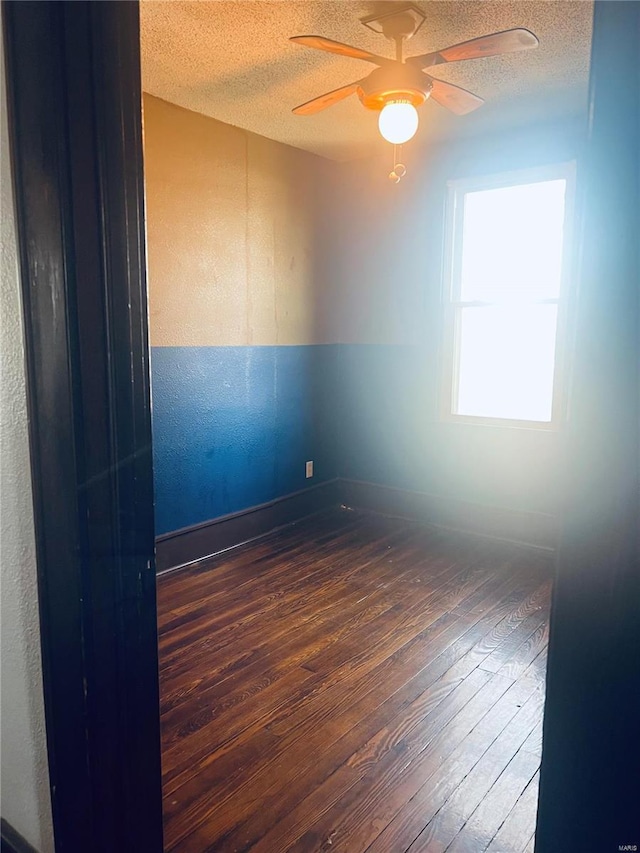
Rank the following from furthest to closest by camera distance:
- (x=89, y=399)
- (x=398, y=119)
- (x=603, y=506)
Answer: (x=398, y=119) → (x=89, y=399) → (x=603, y=506)

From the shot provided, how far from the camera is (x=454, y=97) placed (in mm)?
2623

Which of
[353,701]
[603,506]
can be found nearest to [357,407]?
[353,701]

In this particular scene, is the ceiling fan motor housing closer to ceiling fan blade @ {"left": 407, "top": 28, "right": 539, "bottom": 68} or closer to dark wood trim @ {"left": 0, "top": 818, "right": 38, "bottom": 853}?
ceiling fan blade @ {"left": 407, "top": 28, "right": 539, "bottom": 68}

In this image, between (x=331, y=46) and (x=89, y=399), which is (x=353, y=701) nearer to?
(x=89, y=399)

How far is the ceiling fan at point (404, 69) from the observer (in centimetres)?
210

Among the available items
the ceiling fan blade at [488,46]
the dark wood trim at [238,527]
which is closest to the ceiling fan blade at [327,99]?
the ceiling fan blade at [488,46]

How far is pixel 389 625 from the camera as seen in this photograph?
278 centimetres

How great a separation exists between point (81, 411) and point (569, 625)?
870 mm

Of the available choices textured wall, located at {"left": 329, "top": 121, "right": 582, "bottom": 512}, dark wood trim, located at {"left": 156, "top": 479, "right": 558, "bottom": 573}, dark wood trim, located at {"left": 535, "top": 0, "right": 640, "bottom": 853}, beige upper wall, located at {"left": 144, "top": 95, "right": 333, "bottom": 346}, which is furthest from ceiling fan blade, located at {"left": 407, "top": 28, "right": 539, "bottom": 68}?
dark wood trim, located at {"left": 156, "top": 479, "right": 558, "bottom": 573}

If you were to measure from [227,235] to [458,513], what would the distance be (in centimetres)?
230

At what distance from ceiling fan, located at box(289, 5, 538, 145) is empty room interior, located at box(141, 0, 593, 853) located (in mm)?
12

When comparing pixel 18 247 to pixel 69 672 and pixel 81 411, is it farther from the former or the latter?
pixel 69 672

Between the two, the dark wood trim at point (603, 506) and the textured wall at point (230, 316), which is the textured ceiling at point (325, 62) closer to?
the textured wall at point (230, 316)

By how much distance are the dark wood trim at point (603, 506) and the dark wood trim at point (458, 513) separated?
293 centimetres
